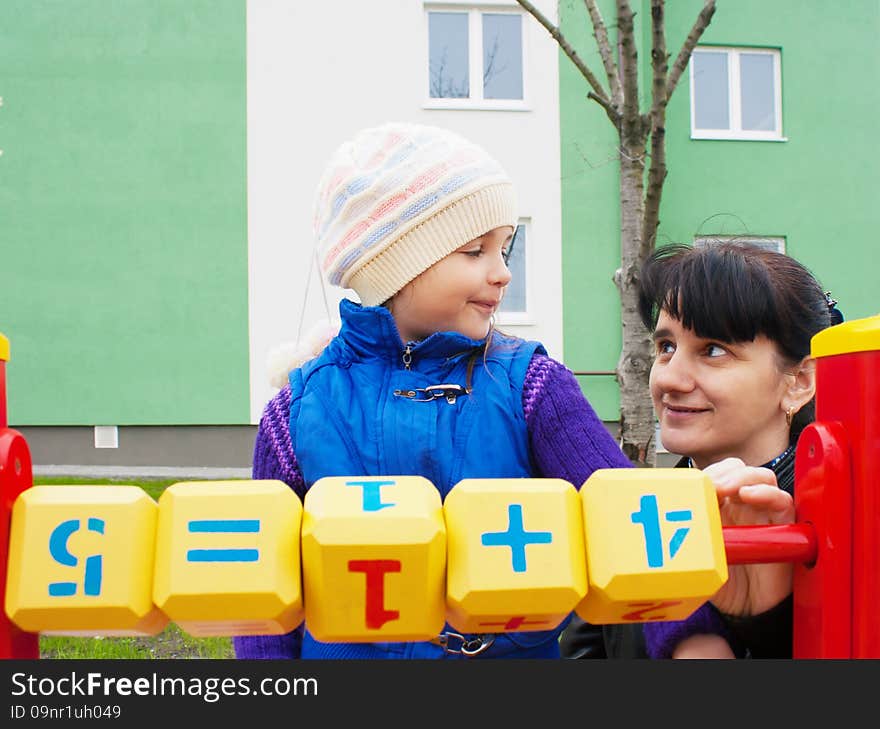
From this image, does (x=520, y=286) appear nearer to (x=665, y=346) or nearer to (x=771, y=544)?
(x=665, y=346)

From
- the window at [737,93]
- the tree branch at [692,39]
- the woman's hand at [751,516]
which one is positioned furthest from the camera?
the window at [737,93]

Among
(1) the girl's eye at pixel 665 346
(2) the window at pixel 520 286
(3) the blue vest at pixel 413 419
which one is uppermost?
(2) the window at pixel 520 286

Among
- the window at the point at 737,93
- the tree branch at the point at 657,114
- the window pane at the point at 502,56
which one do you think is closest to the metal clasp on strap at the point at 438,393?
the tree branch at the point at 657,114

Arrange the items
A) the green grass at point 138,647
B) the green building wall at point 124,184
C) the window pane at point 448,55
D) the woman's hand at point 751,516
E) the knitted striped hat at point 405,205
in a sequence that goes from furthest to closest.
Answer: the window pane at point 448,55 < the green building wall at point 124,184 < the green grass at point 138,647 < the knitted striped hat at point 405,205 < the woman's hand at point 751,516

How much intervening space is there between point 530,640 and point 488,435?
1.07 feet

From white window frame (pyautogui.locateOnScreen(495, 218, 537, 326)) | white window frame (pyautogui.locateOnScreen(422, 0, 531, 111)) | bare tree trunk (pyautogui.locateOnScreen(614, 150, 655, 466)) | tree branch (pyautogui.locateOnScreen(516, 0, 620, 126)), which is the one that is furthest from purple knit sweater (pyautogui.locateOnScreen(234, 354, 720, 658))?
white window frame (pyautogui.locateOnScreen(422, 0, 531, 111))

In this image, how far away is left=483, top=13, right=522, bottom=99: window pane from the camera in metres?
9.17

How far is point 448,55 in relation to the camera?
9.17 meters

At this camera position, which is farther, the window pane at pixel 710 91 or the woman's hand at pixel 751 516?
the window pane at pixel 710 91

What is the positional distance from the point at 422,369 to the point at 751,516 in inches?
21.1

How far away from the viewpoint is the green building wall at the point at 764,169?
8930 millimetres

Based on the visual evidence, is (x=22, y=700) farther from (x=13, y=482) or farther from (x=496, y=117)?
(x=496, y=117)

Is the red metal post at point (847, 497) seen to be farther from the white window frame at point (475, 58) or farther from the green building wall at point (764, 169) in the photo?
the white window frame at point (475, 58)

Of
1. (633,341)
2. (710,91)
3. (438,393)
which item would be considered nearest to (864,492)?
(438,393)
